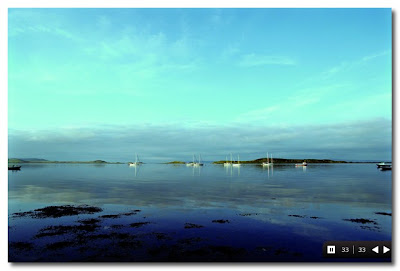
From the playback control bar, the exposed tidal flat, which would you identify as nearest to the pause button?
the playback control bar

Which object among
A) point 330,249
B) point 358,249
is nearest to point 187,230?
point 330,249

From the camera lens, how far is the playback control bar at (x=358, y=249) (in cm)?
1040

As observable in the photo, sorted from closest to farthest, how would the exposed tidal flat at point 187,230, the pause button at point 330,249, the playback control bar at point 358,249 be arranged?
the playback control bar at point 358,249 < the pause button at point 330,249 < the exposed tidal flat at point 187,230

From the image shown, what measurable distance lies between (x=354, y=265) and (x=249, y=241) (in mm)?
5335

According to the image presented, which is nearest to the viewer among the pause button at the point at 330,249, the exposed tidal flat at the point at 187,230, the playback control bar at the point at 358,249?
the playback control bar at the point at 358,249

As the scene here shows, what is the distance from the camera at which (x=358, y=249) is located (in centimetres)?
1036

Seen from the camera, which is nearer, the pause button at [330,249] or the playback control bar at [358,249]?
the playback control bar at [358,249]

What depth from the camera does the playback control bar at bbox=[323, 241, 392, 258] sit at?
34.1ft

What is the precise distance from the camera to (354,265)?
10633 millimetres

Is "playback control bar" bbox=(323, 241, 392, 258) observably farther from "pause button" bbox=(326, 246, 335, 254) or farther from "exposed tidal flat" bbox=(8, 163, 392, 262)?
"exposed tidal flat" bbox=(8, 163, 392, 262)

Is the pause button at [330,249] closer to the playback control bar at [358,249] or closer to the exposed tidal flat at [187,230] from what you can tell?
the playback control bar at [358,249]

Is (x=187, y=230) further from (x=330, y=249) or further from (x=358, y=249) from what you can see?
(x=358, y=249)

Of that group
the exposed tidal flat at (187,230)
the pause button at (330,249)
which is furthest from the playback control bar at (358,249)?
the exposed tidal flat at (187,230)
